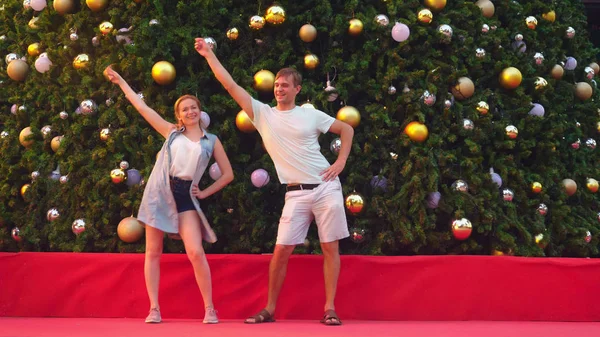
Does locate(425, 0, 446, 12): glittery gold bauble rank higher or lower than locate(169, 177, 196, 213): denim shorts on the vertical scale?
higher

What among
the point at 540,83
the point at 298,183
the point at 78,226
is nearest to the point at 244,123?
the point at 298,183

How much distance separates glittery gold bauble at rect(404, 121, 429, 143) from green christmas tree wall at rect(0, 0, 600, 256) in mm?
41

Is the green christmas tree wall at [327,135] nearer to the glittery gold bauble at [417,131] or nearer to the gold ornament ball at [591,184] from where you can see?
the glittery gold bauble at [417,131]

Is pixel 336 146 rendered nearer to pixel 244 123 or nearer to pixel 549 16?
pixel 244 123

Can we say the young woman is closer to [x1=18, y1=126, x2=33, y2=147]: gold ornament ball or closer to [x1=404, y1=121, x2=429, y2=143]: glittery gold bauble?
[x1=18, y1=126, x2=33, y2=147]: gold ornament ball

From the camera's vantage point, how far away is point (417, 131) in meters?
6.09

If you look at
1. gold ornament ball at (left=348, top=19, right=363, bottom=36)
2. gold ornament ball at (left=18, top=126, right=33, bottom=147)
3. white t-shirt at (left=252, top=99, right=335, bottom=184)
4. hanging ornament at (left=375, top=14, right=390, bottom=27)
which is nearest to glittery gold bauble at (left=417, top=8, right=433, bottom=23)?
hanging ornament at (left=375, top=14, right=390, bottom=27)

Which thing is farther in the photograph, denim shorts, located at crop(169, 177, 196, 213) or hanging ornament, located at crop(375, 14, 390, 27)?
hanging ornament, located at crop(375, 14, 390, 27)

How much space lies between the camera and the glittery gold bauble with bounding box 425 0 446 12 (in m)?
6.35

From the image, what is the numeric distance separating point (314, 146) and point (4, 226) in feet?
9.41

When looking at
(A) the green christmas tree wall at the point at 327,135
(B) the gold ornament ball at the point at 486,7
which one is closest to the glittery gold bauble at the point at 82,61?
(A) the green christmas tree wall at the point at 327,135

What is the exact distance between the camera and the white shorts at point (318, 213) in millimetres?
5336

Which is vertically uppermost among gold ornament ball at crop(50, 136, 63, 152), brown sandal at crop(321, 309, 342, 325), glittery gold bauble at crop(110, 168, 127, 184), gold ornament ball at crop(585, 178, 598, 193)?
gold ornament ball at crop(50, 136, 63, 152)

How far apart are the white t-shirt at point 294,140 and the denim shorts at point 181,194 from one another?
633mm
